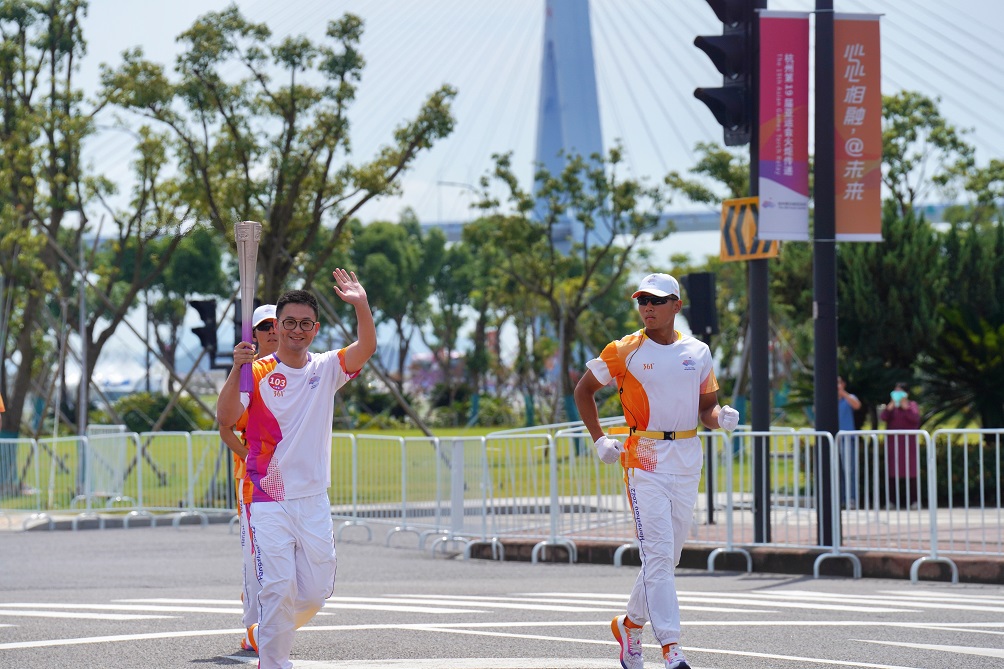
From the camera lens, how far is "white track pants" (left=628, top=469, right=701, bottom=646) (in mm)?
6652

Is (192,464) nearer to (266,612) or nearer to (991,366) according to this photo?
(991,366)

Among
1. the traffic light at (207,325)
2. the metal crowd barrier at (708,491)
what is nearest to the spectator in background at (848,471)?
the metal crowd barrier at (708,491)

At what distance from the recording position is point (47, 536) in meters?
19.8

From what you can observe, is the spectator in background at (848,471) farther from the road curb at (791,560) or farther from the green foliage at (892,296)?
the green foliage at (892,296)

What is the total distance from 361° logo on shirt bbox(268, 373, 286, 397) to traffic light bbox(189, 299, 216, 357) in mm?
15900

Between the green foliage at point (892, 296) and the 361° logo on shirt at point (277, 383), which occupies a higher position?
the green foliage at point (892, 296)

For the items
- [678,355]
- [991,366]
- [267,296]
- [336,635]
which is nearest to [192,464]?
[267,296]

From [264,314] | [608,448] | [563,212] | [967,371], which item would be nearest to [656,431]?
[608,448]

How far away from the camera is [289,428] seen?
6035 mm

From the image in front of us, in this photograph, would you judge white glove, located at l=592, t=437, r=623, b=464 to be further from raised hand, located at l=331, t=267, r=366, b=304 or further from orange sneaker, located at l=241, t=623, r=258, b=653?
orange sneaker, located at l=241, t=623, r=258, b=653

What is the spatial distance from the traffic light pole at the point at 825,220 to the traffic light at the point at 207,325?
35.4 ft

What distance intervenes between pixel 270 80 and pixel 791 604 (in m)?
19.2

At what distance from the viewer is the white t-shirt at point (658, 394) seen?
22.4 ft

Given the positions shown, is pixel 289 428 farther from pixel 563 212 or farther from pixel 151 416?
pixel 151 416
